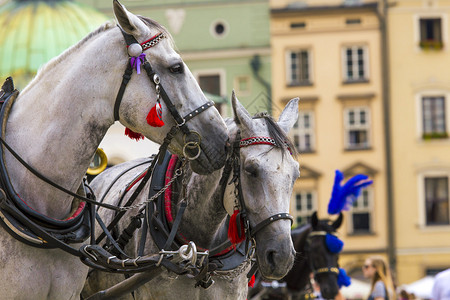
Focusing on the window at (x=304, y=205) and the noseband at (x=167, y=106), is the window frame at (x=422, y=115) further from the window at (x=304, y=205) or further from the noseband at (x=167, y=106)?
the noseband at (x=167, y=106)

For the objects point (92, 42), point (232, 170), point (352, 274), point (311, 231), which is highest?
point (92, 42)

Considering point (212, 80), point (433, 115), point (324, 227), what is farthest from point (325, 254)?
point (433, 115)

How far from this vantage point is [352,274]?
115ft

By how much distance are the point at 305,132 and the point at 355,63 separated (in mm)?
3383

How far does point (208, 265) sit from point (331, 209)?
3613 millimetres

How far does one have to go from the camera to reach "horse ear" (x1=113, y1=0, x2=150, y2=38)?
→ 466 cm

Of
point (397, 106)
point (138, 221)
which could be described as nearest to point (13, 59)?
point (138, 221)

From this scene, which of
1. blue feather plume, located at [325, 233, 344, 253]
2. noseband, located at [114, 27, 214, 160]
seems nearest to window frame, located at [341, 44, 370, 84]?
blue feather plume, located at [325, 233, 344, 253]

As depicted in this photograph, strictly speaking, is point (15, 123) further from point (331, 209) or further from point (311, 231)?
point (311, 231)

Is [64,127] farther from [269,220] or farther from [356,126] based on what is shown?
[356,126]

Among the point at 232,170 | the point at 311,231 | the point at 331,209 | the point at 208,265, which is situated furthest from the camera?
the point at 311,231

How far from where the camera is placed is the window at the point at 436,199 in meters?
36.4

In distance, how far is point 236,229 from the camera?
5.47 metres

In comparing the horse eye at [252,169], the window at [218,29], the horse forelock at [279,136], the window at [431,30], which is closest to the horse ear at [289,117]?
the horse forelock at [279,136]
